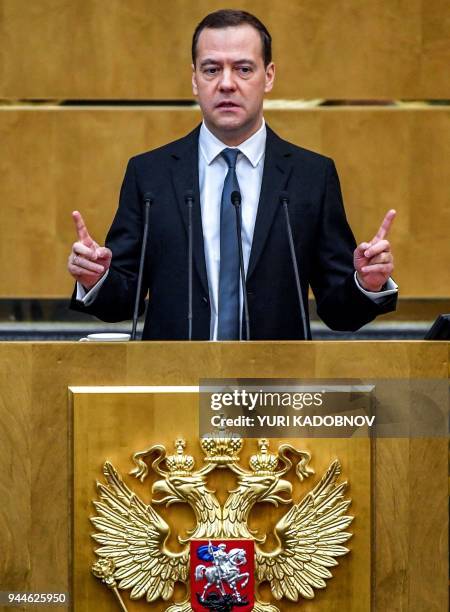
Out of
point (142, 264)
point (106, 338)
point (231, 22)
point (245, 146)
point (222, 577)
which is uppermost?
point (231, 22)

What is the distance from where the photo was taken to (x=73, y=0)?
481 cm

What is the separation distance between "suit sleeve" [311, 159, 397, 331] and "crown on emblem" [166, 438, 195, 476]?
640mm

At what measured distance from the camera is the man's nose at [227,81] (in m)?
3.21

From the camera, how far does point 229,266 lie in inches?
122

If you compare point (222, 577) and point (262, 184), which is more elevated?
point (262, 184)

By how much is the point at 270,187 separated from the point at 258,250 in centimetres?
22

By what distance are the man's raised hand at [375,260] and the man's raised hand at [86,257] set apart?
54 cm

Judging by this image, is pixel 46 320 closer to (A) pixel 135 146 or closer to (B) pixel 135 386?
(A) pixel 135 146

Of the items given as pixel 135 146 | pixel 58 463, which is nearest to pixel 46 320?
pixel 135 146

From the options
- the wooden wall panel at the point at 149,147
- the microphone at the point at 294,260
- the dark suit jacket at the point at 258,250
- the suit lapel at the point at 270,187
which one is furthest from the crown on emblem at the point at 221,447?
the wooden wall panel at the point at 149,147

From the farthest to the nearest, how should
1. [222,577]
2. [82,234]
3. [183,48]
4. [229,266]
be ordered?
[183,48]
[229,266]
[82,234]
[222,577]

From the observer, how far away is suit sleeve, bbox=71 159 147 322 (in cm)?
293

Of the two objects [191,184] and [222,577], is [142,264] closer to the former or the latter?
[191,184]

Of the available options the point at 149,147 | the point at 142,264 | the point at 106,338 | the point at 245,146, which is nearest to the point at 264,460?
the point at 106,338
